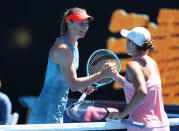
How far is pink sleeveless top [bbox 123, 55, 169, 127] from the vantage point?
75.9 inches

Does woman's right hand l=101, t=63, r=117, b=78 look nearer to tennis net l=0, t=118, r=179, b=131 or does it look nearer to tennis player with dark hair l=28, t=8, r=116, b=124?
tennis player with dark hair l=28, t=8, r=116, b=124

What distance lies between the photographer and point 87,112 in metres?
2.27

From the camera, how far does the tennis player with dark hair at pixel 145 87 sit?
187 cm

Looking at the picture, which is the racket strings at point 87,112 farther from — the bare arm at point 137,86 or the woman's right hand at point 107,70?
the bare arm at point 137,86

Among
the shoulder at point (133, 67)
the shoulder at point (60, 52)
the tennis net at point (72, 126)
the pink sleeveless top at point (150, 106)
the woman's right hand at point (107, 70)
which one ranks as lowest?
the tennis net at point (72, 126)

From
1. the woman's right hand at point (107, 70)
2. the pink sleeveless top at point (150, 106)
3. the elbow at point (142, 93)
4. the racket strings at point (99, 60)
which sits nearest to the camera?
the elbow at point (142, 93)

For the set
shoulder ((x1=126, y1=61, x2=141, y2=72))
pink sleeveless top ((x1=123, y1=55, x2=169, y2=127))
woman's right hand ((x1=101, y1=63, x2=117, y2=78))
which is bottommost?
pink sleeveless top ((x1=123, y1=55, x2=169, y2=127))

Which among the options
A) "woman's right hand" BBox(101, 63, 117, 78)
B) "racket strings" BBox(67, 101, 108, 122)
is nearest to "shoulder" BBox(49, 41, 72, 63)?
"woman's right hand" BBox(101, 63, 117, 78)

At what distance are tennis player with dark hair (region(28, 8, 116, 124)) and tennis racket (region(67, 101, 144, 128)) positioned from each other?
9cm

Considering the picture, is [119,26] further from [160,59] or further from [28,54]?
[28,54]

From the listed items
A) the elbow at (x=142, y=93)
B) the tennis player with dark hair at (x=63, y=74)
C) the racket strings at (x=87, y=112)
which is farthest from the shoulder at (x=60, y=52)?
the elbow at (x=142, y=93)

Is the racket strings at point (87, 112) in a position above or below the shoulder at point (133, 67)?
below

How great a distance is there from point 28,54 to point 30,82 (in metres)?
0.41

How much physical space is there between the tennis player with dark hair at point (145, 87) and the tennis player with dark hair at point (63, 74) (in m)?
0.22
